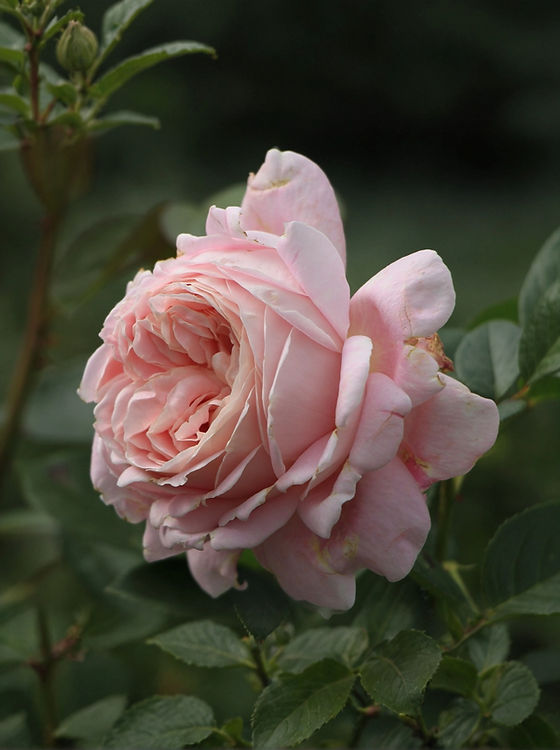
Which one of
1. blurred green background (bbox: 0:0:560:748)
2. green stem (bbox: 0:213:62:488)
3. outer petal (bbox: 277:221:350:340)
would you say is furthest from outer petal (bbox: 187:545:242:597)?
blurred green background (bbox: 0:0:560:748)

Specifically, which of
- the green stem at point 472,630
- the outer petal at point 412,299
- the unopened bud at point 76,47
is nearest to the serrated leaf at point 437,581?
the green stem at point 472,630

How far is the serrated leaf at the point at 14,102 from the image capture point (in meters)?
0.51

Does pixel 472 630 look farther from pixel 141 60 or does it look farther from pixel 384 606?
pixel 141 60

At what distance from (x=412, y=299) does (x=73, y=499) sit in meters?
0.32

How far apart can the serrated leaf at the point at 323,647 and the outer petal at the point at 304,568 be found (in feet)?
0.28

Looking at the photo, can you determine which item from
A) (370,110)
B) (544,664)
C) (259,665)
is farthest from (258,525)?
(370,110)

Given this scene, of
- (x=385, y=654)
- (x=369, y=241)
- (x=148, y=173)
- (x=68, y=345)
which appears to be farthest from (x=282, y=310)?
(x=148, y=173)

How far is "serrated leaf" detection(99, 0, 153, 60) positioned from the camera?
496 mm

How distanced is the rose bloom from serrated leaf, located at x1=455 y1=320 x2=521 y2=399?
73 mm

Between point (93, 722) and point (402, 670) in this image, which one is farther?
point (93, 722)

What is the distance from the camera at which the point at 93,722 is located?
552 mm

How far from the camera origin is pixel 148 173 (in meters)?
2.17

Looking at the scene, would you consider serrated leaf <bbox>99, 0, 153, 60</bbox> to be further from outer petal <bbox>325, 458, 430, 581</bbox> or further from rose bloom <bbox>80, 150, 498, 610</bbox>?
outer petal <bbox>325, 458, 430, 581</bbox>

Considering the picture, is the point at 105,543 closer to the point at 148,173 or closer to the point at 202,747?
the point at 202,747
